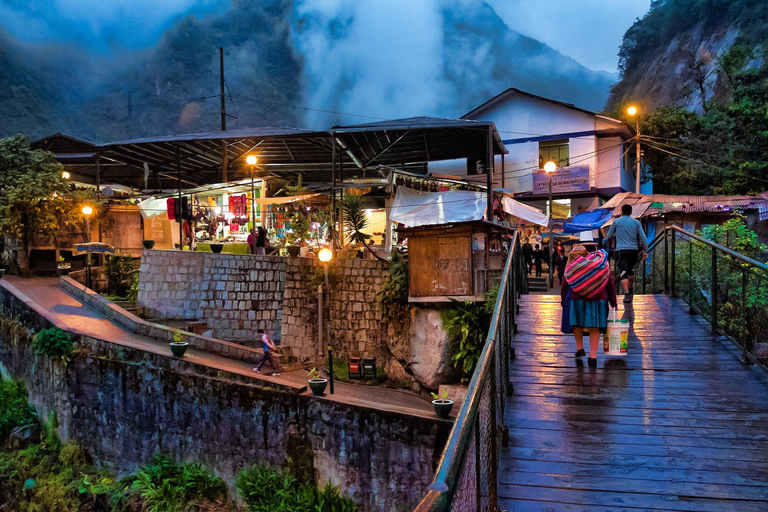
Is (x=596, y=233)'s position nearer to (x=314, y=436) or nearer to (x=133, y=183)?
(x=314, y=436)

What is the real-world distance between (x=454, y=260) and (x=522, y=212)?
6.13 m

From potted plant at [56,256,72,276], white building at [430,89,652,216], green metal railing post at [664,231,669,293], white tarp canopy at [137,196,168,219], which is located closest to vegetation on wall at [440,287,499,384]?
green metal railing post at [664,231,669,293]

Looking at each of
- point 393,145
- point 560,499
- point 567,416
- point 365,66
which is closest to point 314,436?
point 567,416

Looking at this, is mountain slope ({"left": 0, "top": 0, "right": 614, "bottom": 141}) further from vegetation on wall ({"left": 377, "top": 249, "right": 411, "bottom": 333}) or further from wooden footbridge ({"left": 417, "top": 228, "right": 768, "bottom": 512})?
wooden footbridge ({"left": 417, "top": 228, "right": 768, "bottom": 512})

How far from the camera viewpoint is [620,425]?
4.63 m

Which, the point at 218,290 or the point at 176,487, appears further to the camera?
the point at 218,290

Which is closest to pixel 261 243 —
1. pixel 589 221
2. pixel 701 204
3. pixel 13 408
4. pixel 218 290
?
pixel 218 290

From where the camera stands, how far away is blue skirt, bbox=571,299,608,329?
606cm

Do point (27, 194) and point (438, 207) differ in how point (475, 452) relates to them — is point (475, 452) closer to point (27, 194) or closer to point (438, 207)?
point (438, 207)

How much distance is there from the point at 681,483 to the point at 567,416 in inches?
43.6

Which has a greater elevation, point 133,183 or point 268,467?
point 133,183

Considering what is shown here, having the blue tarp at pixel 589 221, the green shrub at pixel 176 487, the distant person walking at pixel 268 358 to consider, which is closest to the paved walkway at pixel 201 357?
the distant person walking at pixel 268 358

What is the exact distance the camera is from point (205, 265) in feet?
52.7

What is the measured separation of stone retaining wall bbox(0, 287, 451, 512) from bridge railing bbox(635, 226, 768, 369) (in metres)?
4.54
